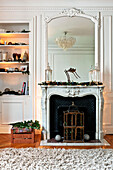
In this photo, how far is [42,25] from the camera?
4066mm

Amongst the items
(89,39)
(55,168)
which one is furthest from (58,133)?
(89,39)

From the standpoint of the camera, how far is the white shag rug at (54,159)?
7.55 feet

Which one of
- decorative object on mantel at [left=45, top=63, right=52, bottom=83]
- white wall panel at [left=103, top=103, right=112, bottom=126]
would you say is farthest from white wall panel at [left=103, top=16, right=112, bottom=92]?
decorative object on mantel at [left=45, top=63, right=52, bottom=83]

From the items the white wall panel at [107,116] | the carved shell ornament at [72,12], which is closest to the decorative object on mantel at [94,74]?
the white wall panel at [107,116]

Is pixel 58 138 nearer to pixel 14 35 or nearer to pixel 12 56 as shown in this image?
pixel 12 56

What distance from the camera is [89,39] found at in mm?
4043

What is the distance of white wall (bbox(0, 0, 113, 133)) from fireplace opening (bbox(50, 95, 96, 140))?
43 centimetres

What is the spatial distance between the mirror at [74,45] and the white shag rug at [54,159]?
5.37 feet

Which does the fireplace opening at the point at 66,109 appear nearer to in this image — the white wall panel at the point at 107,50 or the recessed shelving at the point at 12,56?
the white wall panel at the point at 107,50

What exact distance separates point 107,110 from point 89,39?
1.59 m

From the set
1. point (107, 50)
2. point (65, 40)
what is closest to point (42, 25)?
point (65, 40)

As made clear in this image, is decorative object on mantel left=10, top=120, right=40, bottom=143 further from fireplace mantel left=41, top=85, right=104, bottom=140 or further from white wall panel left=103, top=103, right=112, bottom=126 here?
white wall panel left=103, top=103, right=112, bottom=126

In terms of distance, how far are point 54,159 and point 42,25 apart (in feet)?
9.17

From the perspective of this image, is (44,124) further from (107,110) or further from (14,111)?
(107,110)
